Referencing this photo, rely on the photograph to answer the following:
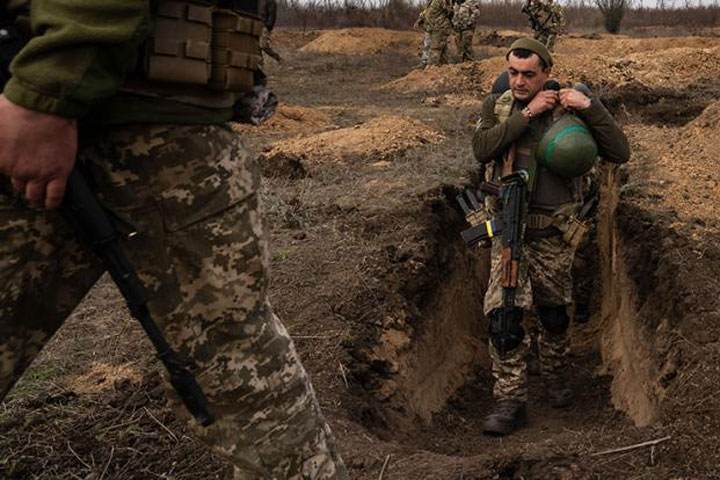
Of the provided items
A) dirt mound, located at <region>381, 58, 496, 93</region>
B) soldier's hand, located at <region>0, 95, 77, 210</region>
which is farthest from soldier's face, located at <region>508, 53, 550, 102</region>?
dirt mound, located at <region>381, 58, 496, 93</region>

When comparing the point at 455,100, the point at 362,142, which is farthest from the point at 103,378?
the point at 455,100

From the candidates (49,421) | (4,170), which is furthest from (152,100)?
(49,421)

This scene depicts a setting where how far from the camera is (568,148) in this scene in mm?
4512

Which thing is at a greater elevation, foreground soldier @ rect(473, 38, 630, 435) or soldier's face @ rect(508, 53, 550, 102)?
soldier's face @ rect(508, 53, 550, 102)

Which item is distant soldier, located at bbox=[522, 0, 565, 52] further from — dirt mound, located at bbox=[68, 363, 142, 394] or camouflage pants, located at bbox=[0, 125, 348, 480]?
camouflage pants, located at bbox=[0, 125, 348, 480]

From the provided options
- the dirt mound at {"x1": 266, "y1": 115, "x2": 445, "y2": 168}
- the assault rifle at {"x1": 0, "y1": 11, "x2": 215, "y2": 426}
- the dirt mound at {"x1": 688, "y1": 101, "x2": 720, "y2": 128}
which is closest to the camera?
the assault rifle at {"x1": 0, "y1": 11, "x2": 215, "y2": 426}

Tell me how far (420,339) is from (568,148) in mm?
1683

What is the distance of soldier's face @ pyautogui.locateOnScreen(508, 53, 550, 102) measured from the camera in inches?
184

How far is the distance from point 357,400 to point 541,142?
Result: 6.20ft

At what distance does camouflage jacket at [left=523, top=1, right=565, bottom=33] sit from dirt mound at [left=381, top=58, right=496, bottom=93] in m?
1.90

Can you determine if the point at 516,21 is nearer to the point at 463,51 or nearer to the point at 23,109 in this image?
the point at 463,51

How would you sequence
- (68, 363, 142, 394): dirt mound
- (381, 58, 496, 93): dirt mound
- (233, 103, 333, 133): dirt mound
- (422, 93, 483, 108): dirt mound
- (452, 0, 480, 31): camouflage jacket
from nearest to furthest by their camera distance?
1. (68, 363, 142, 394): dirt mound
2. (233, 103, 333, 133): dirt mound
3. (422, 93, 483, 108): dirt mound
4. (381, 58, 496, 93): dirt mound
5. (452, 0, 480, 31): camouflage jacket

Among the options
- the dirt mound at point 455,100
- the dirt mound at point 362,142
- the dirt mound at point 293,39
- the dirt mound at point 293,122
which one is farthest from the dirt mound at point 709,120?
the dirt mound at point 293,39

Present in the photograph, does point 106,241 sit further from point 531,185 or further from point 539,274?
point 539,274
